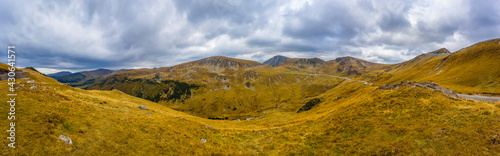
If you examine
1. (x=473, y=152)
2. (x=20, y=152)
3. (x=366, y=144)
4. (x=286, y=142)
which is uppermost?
(x=20, y=152)

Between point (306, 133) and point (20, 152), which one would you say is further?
point (306, 133)

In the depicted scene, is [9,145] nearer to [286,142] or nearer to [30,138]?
[30,138]

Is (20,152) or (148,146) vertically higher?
(20,152)

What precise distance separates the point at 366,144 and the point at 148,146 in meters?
26.5

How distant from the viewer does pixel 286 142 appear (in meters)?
23.2

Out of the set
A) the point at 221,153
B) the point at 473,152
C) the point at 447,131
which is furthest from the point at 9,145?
the point at 447,131

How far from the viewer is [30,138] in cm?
1349

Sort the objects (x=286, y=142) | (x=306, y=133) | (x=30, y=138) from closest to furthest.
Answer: (x=30, y=138), (x=286, y=142), (x=306, y=133)

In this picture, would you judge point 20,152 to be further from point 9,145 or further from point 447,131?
point 447,131

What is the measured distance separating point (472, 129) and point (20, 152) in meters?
43.0

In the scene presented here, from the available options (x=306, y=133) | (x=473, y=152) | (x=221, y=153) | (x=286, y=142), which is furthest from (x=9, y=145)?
(x=473, y=152)

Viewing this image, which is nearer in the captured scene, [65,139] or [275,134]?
[65,139]

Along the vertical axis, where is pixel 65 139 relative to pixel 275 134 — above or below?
above

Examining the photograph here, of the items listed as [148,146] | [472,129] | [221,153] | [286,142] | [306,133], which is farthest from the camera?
[306,133]
